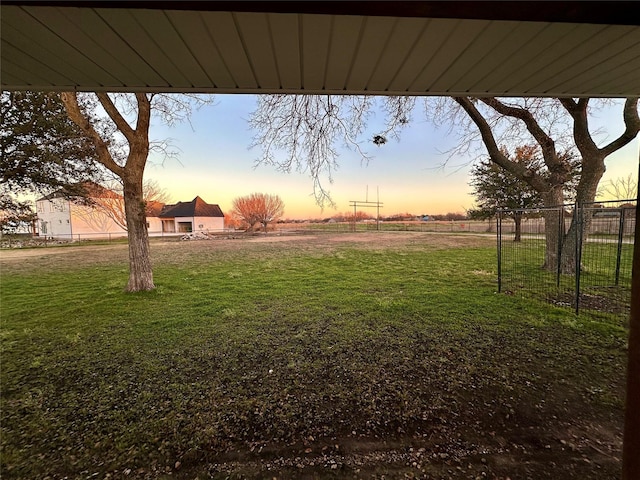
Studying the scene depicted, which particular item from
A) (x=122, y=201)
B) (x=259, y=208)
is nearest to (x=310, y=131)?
(x=122, y=201)

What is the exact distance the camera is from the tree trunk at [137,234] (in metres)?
5.29

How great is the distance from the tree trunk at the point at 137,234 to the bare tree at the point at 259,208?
24.8 m

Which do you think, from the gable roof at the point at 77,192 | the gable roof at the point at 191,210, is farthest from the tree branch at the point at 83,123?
the gable roof at the point at 191,210

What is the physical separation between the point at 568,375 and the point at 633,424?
192 centimetres

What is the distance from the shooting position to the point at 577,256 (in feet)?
13.3

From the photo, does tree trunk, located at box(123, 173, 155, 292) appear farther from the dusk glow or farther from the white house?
the white house

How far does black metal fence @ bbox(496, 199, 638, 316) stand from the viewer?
14.5ft

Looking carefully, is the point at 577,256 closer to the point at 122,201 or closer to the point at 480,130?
the point at 480,130

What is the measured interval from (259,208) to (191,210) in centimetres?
795

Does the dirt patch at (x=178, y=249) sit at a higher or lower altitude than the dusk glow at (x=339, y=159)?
lower

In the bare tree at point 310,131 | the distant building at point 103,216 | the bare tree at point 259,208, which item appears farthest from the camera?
the bare tree at point 259,208

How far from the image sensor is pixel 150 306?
4.79 metres

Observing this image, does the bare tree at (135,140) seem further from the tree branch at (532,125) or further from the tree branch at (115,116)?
the tree branch at (532,125)

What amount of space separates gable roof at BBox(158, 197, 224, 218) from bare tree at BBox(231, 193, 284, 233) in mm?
4363
